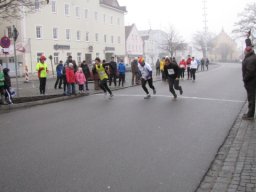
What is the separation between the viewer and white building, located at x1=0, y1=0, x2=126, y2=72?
150 feet

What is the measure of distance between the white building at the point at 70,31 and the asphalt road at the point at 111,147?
79.9 feet

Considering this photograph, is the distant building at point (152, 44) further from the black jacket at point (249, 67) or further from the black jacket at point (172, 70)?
the black jacket at point (249, 67)

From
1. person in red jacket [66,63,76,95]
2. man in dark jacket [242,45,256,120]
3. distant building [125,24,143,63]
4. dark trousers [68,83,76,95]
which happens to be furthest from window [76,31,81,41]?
man in dark jacket [242,45,256,120]

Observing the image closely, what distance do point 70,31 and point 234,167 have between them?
5079 cm

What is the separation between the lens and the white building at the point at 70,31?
45.8m

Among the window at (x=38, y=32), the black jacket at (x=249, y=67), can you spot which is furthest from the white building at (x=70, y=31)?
the black jacket at (x=249, y=67)

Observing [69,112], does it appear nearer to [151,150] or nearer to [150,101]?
[150,101]

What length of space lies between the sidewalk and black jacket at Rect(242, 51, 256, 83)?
2.02 metres

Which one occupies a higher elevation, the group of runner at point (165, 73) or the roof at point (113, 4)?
the roof at point (113, 4)

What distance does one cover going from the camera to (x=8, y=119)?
11453mm

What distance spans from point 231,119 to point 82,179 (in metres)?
6.05

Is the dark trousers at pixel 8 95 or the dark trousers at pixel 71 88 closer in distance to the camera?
the dark trousers at pixel 8 95

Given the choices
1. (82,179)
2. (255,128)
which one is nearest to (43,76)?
(255,128)

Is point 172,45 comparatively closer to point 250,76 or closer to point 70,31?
point 70,31
